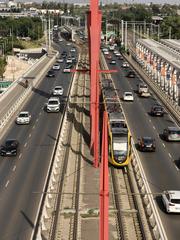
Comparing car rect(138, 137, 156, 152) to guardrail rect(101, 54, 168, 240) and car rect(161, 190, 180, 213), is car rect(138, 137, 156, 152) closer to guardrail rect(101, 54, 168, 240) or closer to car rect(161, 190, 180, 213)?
guardrail rect(101, 54, 168, 240)

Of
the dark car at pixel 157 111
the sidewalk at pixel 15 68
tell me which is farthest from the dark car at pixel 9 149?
the sidewalk at pixel 15 68

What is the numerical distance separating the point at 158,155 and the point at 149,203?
12014mm

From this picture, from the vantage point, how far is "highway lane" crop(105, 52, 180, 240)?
27359 millimetres

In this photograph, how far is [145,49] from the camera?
9838cm

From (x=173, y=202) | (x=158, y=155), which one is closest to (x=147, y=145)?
(x=158, y=155)

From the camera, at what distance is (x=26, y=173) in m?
34.8

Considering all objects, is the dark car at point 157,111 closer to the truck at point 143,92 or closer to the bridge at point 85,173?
the bridge at point 85,173

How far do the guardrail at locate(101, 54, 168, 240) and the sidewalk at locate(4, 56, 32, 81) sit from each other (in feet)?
247

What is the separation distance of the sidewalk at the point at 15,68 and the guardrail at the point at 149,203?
75.3 meters

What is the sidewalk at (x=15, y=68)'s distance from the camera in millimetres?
110750

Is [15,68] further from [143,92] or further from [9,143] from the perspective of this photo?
[9,143]

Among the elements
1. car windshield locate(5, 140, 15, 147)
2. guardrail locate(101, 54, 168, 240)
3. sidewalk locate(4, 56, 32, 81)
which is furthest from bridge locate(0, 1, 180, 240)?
sidewalk locate(4, 56, 32, 81)

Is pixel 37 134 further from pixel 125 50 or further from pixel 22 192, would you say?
pixel 125 50

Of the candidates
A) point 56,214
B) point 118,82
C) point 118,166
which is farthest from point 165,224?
point 118,82
